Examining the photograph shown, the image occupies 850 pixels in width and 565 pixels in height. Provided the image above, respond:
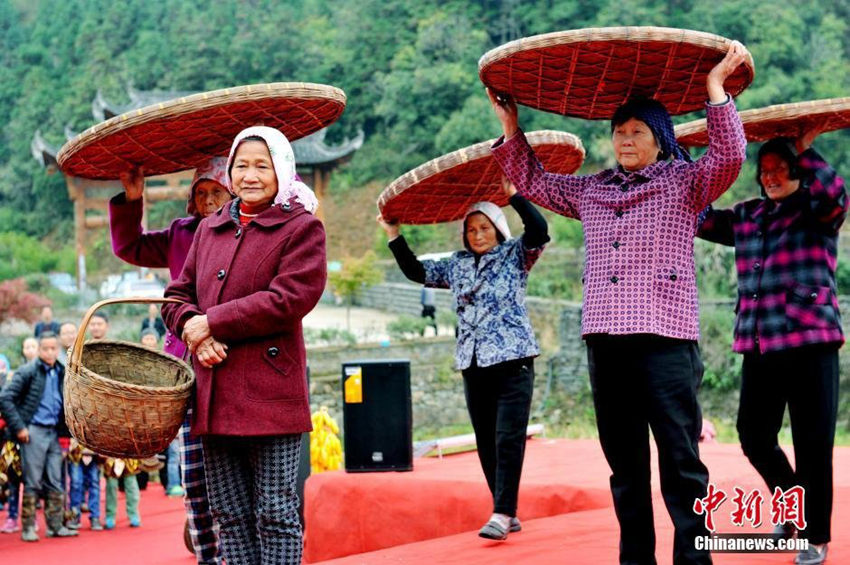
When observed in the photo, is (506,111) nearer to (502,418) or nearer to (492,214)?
(492,214)

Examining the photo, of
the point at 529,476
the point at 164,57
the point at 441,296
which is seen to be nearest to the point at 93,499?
the point at 529,476

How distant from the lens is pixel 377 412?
21.8 ft

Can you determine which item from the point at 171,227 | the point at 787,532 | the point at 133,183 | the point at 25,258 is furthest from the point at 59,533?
the point at 25,258

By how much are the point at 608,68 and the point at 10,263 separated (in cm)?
3767

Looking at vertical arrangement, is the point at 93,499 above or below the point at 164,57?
below

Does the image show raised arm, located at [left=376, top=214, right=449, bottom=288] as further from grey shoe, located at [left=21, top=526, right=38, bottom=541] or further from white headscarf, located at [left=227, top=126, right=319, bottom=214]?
grey shoe, located at [left=21, top=526, right=38, bottom=541]

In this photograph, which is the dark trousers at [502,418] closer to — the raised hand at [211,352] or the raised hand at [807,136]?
the raised hand at [807,136]

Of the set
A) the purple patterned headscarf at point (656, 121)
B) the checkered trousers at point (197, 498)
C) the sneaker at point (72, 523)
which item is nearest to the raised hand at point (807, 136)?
the purple patterned headscarf at point (656, 121)

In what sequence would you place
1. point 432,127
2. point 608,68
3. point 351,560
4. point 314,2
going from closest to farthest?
1. point 608,68
2. point 351,560
3. point 432,127
4. point 314,2

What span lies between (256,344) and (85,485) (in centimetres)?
580

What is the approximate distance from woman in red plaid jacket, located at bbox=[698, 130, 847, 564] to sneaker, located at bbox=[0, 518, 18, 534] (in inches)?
244

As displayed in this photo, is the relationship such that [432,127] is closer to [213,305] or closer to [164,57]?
[164,57]

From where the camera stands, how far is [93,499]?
8.57 metres

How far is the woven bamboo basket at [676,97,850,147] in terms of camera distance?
151 inches
